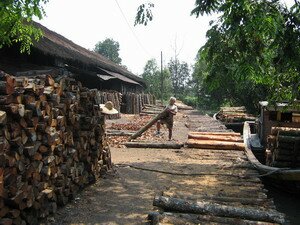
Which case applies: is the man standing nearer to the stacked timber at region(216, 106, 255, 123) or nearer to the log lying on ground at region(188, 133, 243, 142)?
the log lying on ground at region(188, 133, 243, 142)

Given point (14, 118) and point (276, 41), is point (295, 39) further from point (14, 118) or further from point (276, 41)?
point (14, 118)

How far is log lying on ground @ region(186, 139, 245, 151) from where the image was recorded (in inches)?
420

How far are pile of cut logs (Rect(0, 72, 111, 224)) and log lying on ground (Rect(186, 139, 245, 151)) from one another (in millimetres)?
4910

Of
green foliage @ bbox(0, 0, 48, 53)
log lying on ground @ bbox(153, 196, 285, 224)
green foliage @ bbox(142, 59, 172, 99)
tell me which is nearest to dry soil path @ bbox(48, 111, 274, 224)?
log lying on ground @ bbox(153, 196, 285, 224)

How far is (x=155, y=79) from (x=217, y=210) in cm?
4776

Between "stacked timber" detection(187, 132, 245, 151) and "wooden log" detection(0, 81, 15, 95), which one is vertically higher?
"wooden log" detection(0, 81, 15, 95)

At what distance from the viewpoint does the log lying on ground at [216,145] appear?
10673mm

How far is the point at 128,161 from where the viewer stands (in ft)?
30.3

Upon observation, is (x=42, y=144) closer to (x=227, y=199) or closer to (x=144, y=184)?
(x=144, y=184)

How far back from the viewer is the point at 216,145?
10.8m

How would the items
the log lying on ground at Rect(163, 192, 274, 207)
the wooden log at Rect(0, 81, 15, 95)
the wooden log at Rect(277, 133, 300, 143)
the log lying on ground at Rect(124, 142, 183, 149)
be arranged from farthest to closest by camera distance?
1. the log lying on ground at Rect(124, 142, 183, 149)
2. the wooden log at Rect(277, 133, 300, 143)
3. the log lying on ground at Rect(163, 192, 274, 207)
4. the wooden log at Rect(0, 81, 15, 95)

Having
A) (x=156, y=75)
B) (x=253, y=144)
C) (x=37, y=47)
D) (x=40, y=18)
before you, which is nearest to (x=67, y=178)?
(x=40, y=18)

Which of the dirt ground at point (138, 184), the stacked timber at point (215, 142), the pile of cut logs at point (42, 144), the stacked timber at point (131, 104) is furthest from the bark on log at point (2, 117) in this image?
the stacked timber at point (131, 104)

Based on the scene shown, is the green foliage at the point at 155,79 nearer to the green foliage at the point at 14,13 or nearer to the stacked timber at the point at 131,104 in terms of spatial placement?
the stacked timber at the point at 131,104
